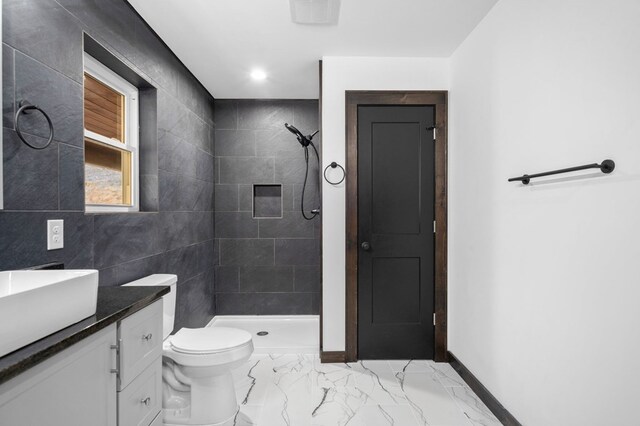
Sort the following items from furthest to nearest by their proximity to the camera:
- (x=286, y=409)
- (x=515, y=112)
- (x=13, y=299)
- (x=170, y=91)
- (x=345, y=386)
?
(x=170, y=91), (x=345, y=386), (x=286, y=409), (x=515, y=112), (x=13, y=299)

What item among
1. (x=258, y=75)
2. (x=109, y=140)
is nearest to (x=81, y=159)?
(x=109, y=140)

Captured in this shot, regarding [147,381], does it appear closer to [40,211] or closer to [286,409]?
[40,211]

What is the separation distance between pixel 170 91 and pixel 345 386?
8.16 ft

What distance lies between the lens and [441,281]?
8.63ft

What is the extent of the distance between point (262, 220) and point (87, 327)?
2.66 metres

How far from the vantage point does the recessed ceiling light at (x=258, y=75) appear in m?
2.89

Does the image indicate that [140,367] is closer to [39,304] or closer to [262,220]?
[39,304]

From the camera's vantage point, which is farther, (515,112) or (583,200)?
(515,112)

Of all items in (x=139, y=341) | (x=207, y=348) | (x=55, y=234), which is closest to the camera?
(x=139, y=341)

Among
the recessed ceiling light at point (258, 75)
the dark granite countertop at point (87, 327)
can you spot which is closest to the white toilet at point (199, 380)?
the dark granite countertop at point (87, 327)

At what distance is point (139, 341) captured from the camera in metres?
1.25

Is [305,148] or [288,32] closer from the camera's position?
[288,32]

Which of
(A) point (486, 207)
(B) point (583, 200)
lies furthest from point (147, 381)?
(A) point (486, 207)

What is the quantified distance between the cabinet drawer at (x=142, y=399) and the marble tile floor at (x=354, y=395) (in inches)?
24.6
